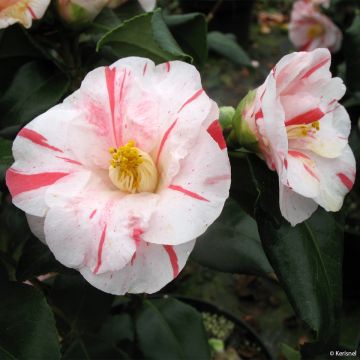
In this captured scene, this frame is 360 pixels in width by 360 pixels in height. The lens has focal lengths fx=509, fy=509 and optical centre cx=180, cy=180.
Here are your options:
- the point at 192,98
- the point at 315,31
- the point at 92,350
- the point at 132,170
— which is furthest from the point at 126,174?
the point at 315,31

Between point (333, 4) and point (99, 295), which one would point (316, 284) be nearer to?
point (99, 295)

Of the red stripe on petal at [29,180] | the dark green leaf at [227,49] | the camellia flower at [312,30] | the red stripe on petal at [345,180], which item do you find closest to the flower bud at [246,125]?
the red stripe on petal at [345,180]

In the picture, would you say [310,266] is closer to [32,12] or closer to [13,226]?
[32,12]

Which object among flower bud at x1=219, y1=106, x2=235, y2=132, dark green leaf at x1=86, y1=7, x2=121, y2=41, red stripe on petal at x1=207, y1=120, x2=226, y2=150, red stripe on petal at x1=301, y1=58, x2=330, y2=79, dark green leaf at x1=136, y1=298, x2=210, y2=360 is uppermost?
dark green leaf at x1=86, y1=7, x2=121, y2=41

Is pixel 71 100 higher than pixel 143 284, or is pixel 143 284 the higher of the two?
pixel 71 100

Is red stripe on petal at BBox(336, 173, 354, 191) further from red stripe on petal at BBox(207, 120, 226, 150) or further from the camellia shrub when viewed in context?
red stripe on petal at BBox(207, 120, 226, 150)

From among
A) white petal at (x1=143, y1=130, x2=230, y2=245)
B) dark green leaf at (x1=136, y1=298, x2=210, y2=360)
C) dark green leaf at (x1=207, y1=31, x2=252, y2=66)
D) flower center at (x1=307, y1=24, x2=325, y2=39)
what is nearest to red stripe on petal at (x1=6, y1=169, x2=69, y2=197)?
white petal at (x1=143, y1=130, x2=230, y2=245)

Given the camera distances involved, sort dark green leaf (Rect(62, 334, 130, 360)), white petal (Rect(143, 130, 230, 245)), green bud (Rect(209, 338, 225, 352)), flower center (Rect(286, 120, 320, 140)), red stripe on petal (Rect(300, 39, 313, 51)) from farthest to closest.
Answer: red stripe on petal (Rect(300, 39, 313, 51)) < green bud (Rect(209, 338, 225, 352)) < dark green leaf (Rect(62, 334, 130, 360)) < flower center (Rect(286, 120, 320, 140)) < white petal (Rect(143, 130, 230, 245))

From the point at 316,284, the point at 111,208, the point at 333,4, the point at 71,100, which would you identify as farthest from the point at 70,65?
the point at 333,4
